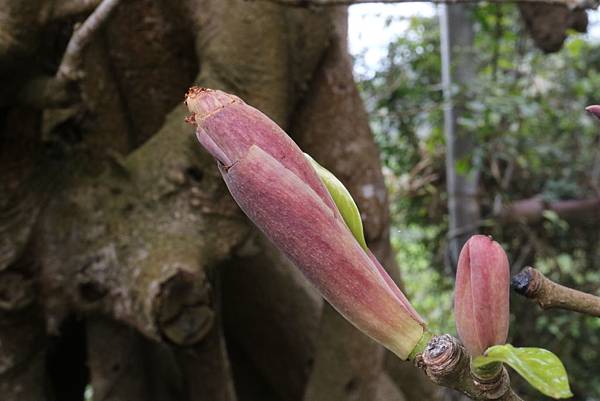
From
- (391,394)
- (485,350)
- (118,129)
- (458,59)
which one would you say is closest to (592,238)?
(458,59)

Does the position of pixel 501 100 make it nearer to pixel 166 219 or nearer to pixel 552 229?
pixel 552 229

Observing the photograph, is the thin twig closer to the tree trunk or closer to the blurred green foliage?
the tree trunk

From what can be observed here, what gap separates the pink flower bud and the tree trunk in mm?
714

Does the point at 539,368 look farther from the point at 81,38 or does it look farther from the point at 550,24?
the point at 550,24

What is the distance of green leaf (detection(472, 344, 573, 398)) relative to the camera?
276 mm

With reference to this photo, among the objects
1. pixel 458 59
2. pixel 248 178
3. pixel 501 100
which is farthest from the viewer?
pixel 458 59

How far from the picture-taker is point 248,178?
319 mm

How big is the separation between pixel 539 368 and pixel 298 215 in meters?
0.12

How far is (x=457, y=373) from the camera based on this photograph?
1.02 feet

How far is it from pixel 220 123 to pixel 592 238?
2.49m

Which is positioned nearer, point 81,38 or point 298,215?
point 298,215

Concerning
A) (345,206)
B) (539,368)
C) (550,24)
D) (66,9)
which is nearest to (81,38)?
(66,9)

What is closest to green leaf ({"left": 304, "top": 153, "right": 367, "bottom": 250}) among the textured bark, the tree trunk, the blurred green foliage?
the tree trunk

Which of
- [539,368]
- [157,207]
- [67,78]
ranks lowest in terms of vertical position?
[157,207]
